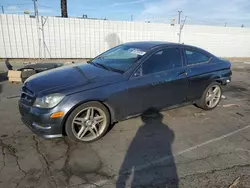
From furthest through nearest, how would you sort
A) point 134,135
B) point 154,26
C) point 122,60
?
point 154,26 → point 122,60 → point 134,135

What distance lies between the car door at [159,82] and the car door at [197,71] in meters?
0.18

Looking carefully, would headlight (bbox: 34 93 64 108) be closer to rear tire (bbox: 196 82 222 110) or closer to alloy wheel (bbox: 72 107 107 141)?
alloy wheel (bbox: 72 107 107 141)

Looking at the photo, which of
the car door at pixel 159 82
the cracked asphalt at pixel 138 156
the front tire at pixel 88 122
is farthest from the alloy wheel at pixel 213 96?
the front tire at pixel 88 122

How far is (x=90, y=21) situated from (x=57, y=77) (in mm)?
10581

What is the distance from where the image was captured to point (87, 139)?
3490mm

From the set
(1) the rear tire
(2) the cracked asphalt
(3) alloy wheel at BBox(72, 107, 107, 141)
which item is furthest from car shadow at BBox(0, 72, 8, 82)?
(1) the rear tire

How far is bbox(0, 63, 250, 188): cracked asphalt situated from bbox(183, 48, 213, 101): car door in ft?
2.03

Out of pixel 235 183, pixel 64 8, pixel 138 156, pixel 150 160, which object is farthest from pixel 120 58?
pixel 64 8

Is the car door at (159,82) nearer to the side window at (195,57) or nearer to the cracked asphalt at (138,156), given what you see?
the side window at (195,57)

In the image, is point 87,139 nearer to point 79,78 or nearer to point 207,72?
point 79,78

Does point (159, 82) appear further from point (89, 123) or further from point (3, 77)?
point (3, 77)

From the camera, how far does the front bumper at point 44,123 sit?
312cm

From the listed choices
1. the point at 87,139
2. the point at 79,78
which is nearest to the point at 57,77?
the point at 79,78

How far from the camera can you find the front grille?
325 centimetres
